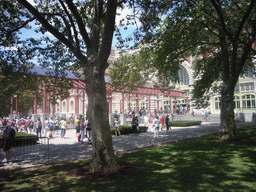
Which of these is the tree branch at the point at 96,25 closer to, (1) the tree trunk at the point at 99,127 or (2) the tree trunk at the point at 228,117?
(1) the tree trunk at the point at 99,127

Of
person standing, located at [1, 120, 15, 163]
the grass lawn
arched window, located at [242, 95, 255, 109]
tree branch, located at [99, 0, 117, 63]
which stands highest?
tree branch, located at [99, 0, 117, 63]

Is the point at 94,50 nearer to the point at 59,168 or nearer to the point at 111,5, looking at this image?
the point at 111,5

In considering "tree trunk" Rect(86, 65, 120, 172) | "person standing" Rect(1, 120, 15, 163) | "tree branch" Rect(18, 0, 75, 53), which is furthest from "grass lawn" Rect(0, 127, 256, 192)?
"tree branch" Rect(18, 0, 75, 53)

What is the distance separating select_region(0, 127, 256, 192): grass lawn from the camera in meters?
5.48

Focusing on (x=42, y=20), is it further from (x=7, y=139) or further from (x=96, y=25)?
(x=7, y=139)

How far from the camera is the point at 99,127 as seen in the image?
679cm

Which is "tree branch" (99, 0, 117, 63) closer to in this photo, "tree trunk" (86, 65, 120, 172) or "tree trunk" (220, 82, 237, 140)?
"tree trunk" (86, 65, 120, 172)

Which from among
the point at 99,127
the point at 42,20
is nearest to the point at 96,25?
the point at 42,20

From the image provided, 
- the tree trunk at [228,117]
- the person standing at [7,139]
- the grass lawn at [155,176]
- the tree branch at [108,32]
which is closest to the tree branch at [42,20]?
the tree branch at [108,32]

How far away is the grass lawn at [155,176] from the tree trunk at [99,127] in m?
0.41

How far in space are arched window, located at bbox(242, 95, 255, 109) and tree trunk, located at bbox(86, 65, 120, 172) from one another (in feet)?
121

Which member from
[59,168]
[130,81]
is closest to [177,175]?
[59,168]

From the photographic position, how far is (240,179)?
582cm

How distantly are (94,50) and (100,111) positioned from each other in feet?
7.53
